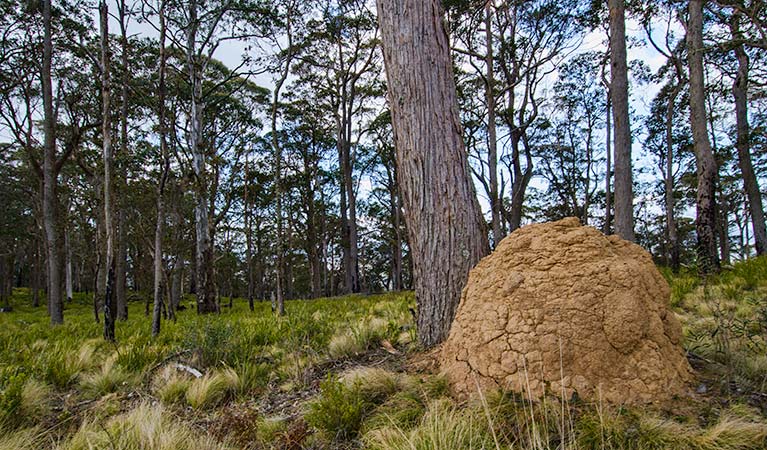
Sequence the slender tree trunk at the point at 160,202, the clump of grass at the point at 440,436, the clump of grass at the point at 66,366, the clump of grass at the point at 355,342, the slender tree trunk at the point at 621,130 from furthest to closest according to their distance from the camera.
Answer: the slender tree trunk at the point at 621,130 < the slender tree trunk at the point at 160,202 < the clump of grass at the point at 355,342 < the clump of grass at the point at 66,366 < the clump of grass at the point at 440,436

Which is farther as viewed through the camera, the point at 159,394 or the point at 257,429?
the point at 159,394

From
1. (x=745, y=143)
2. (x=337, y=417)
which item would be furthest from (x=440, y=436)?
(x=745, y=143)

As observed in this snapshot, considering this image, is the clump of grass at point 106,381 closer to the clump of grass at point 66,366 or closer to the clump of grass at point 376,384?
the clump of grass at point 66,366

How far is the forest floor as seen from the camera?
1.59 m

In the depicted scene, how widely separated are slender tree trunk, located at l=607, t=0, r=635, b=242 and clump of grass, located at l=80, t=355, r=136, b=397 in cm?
786

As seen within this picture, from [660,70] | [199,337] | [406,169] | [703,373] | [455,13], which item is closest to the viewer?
[703,373]

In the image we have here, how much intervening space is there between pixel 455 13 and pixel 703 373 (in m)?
14.8

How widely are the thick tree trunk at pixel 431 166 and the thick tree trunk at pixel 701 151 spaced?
675cm

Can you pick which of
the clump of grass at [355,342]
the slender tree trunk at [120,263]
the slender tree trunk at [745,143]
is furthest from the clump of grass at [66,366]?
the slender tree trunk at [745,143]

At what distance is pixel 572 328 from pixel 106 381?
3775 millimetres

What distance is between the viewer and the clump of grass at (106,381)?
3186 mm

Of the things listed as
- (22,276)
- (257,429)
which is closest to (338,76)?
(257,429)

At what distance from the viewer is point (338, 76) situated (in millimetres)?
19219

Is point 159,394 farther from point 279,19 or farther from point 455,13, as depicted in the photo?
point 455,13
